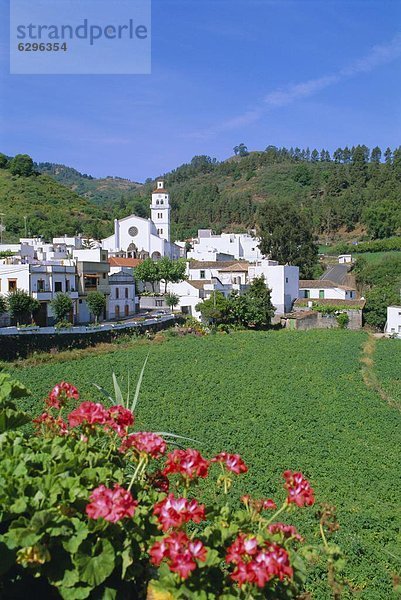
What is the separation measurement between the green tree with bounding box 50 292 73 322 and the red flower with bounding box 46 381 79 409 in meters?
28.3

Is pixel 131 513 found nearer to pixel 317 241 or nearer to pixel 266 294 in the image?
pixel 266 294

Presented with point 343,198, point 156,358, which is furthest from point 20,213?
point 156,358

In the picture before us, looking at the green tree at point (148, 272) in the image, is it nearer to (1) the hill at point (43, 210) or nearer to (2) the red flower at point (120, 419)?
(1) the hill at point (43, 210)

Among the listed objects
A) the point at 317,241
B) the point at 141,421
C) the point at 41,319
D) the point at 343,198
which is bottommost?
the point at 141,421

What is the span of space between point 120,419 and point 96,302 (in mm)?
31702

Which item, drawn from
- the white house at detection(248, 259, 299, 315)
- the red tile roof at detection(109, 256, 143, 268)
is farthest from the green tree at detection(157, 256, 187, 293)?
the white house at detection(248, 259, 299, 315)

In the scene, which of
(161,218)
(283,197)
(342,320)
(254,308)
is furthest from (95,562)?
(283,197)

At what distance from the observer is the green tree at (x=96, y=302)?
116 ft

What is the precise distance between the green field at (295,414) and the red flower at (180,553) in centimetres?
287

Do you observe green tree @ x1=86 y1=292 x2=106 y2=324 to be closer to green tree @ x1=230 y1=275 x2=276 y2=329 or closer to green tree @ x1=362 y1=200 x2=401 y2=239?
green tree @ x1=230 y1=275 x2=276 y2=329

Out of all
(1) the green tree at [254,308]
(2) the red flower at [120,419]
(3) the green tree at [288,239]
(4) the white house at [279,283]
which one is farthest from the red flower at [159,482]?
(3) the green tree at [288,239]

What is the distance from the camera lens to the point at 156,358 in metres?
28.0

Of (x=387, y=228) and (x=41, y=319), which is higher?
(x=387, y=228)

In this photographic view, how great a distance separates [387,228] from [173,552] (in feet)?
269
